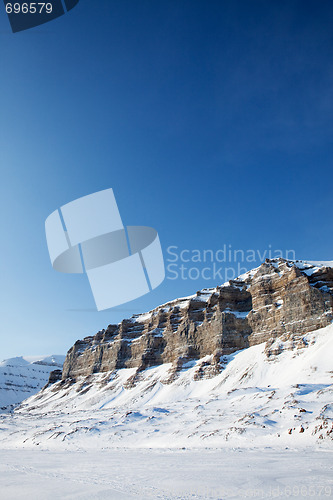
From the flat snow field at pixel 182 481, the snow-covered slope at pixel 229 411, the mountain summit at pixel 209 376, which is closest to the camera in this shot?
the flat snow field at pixel 182 481

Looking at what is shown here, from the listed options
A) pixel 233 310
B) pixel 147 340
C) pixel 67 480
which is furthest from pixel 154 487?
pixel 147 340

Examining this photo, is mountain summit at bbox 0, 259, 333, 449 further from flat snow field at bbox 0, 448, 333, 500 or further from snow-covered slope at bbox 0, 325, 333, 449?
flat snow field at bbox 0, 448, 333, 500

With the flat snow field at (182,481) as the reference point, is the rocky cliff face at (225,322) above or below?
above

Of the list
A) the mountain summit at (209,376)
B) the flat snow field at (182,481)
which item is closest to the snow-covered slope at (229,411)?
the mountain summit at (209,376)

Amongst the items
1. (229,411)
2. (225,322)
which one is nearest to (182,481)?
(229,411)

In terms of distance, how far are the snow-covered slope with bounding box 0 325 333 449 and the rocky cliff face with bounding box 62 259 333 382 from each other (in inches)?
140

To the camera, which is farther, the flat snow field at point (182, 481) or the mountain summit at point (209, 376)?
the mountain summit at point (209, 376)

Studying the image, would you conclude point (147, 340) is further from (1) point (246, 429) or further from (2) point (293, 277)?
(1) point (246, 429)

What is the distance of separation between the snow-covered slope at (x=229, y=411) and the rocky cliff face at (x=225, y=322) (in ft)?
11.7

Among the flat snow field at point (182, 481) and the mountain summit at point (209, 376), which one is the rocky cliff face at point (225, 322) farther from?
the flat snow field at point (182, 481)

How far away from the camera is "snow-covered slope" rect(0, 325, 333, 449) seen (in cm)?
2709

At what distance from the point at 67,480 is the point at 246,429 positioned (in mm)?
19776

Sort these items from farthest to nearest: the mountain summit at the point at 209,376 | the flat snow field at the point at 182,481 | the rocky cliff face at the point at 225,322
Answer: the rocky cliff face at the point at 225,322 → the mountain summit at the point at 209,376 → the flat snow field at the point at 182,481

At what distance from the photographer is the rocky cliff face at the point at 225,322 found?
72681 mm
